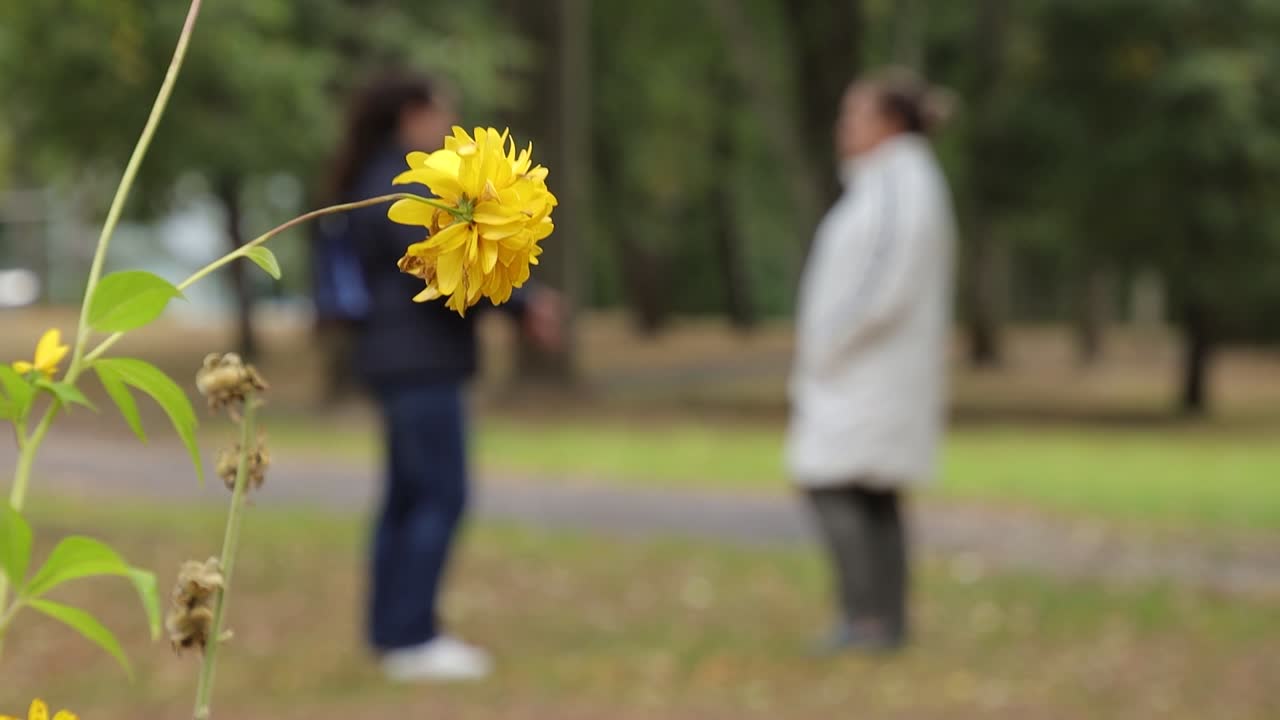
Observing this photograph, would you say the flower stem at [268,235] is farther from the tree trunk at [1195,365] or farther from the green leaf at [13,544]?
the tree trunk at [1195,365]

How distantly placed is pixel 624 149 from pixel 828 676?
27500 millimetres

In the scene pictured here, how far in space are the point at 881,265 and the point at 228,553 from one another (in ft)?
18.0

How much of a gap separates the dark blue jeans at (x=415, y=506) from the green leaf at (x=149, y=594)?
4944 mm

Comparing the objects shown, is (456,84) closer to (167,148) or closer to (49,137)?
(167,148)

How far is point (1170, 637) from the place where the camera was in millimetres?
7750

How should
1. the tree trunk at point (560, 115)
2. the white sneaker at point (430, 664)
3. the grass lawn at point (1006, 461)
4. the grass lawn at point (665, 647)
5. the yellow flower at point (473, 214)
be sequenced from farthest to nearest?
1. the tree trunk at point (560, 115)
2. the grass lawn at point (1006, 461)
3. the white sneaker at point (430, 664)
4. the grass lawn at point (665, 647)
5. the yellow flower at point (473, 214)

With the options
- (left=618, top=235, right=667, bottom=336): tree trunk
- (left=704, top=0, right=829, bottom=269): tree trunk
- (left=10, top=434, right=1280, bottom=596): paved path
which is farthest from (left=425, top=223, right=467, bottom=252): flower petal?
(left=618, top=235, right=667, bottom=336): tree trunk

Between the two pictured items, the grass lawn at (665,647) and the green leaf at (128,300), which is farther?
the grass lawn at (665,647)

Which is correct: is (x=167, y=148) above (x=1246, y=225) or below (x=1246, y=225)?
above

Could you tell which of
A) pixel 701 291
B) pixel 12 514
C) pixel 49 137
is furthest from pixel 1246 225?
pixel 701 291

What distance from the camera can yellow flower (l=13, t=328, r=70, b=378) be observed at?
1.04 m

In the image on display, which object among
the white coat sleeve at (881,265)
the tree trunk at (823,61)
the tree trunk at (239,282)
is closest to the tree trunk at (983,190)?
the tree trunk at (823,61)

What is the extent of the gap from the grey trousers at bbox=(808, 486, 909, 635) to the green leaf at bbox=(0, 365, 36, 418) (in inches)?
227

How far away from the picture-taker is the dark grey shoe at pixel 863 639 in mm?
6844
